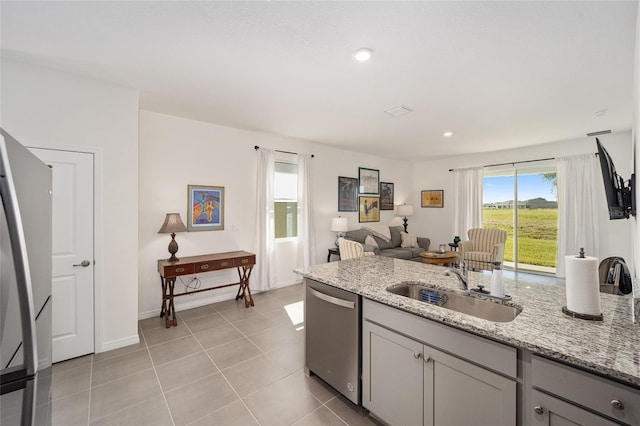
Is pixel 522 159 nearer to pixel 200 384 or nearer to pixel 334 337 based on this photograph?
pixel 334 337

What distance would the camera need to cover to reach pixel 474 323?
4.14 feet

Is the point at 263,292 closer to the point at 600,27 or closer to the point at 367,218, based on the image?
the point at 367,218

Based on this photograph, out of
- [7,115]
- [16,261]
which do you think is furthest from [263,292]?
[16,261]

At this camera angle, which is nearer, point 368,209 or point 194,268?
point 194,268

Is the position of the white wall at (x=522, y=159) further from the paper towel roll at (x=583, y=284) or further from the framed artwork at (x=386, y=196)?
the paper towel roll at (x=583, y=284)

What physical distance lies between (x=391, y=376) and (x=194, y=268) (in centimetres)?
277

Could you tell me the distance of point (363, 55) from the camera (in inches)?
A: 86.2

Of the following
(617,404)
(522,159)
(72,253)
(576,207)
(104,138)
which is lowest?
(617,404)

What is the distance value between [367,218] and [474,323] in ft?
17.3

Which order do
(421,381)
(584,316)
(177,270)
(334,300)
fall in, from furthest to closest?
(177,270), (334,300), (421,381), (584,316)

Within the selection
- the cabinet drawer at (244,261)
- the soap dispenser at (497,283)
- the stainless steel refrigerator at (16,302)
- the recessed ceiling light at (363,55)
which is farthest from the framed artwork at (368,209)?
the stainless steel refrigerator at (16,302)

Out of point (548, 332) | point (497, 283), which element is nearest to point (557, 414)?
point (548, 332)

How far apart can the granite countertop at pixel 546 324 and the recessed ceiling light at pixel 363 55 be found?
5.87 feet

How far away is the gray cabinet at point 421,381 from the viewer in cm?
123
